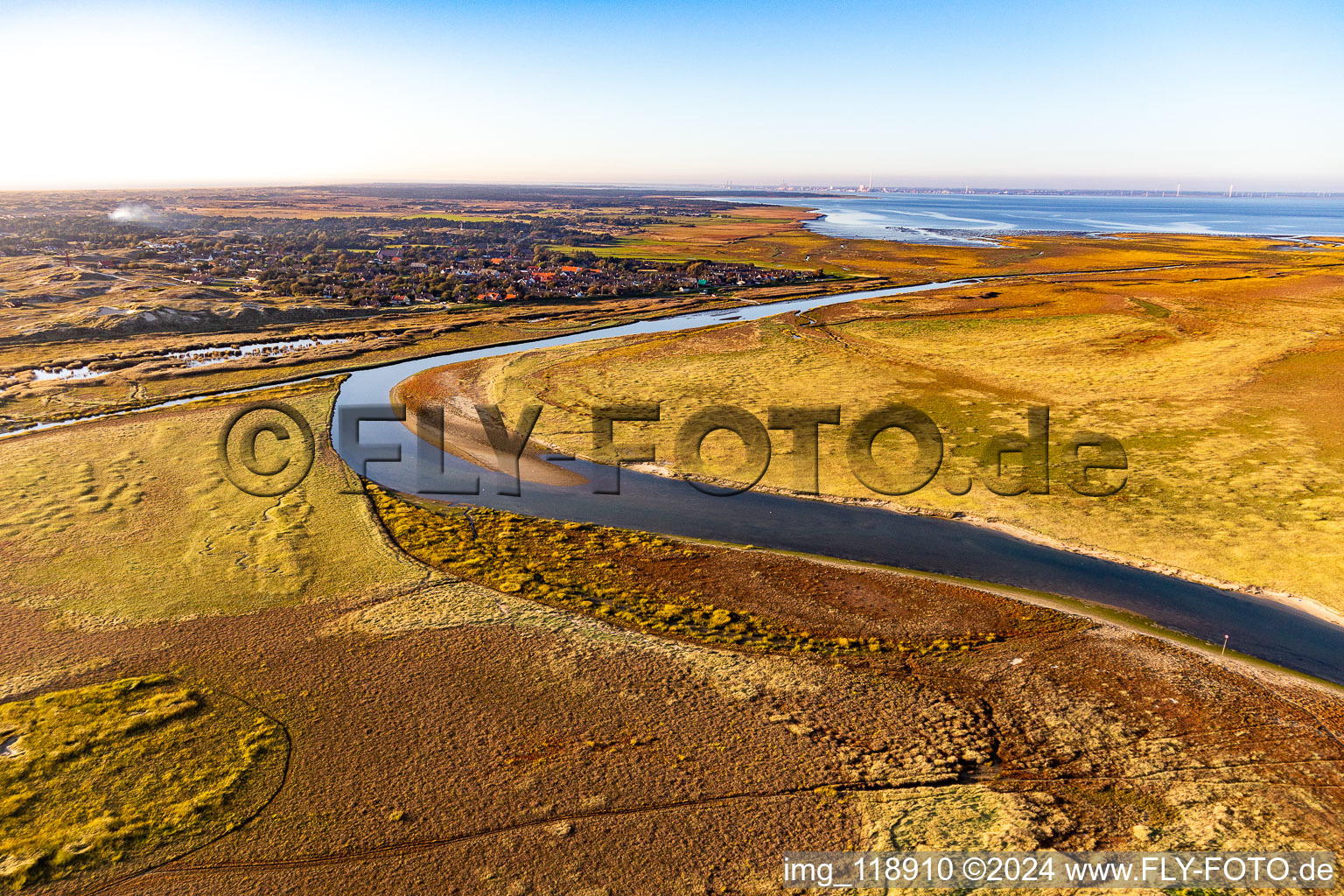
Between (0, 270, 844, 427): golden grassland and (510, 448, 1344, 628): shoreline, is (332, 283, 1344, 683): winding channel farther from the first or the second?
(0, 270, 844, 427): golden grassland

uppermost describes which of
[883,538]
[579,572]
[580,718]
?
[883,538]

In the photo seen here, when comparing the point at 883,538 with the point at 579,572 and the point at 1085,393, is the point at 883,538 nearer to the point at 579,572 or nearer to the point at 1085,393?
the point at 579,572

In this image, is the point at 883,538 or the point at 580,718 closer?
the point at 580,718

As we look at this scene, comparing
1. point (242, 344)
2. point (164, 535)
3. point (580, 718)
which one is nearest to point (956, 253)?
point (242, 344)

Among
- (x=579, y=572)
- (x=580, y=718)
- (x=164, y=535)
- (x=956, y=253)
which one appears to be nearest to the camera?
(x=580, y=718)

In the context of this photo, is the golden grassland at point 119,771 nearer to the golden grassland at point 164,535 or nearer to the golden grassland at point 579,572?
the golden grassland at point 164,535

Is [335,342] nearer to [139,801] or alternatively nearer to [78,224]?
[139,801]

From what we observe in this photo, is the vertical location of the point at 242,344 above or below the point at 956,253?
below
